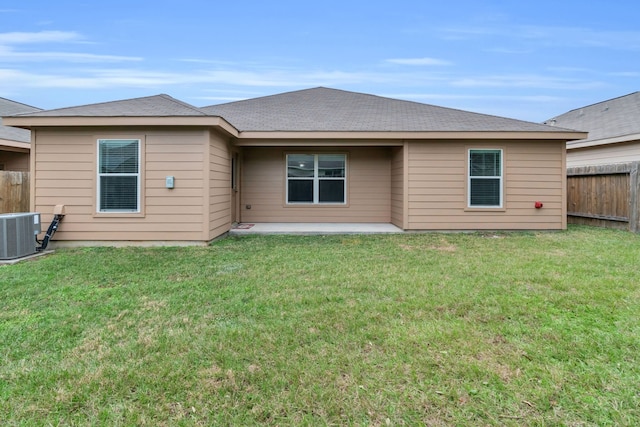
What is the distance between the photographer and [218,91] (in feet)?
70.1

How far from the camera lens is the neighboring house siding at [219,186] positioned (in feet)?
23.6

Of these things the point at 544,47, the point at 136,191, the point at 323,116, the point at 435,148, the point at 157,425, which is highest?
the point at 544,47

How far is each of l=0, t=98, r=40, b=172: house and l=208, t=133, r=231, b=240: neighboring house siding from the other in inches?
247

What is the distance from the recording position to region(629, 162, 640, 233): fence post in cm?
847

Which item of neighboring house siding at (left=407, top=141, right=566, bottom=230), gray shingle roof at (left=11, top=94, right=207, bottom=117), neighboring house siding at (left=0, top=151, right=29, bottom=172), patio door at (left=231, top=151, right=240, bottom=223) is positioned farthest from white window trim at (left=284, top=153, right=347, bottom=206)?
neighboring house siding at (left=0, top=151, right=29, bottom=172)

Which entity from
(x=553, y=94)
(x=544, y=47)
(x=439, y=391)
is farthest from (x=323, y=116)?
(x=553, y=94)

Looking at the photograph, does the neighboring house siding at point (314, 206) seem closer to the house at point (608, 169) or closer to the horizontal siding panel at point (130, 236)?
the horizontal siding panel at point (130, 236)

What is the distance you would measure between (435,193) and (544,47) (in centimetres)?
1047

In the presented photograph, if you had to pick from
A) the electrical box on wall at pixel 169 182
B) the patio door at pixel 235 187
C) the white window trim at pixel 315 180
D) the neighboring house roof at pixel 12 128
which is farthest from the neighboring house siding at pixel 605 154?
the neighboring house roof at pixel 12 128

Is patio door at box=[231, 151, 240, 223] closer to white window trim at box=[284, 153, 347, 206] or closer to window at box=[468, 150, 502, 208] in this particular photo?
white window trim at box=[284, 153, 347, 206]

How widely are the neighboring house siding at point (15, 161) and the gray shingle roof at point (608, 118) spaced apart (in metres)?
17.8

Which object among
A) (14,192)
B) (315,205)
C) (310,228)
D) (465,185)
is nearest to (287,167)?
(315,205)

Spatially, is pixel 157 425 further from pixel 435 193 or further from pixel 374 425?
pixel 435 193

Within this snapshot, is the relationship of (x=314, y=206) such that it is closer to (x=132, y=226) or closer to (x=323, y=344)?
(x=132, y=226)
